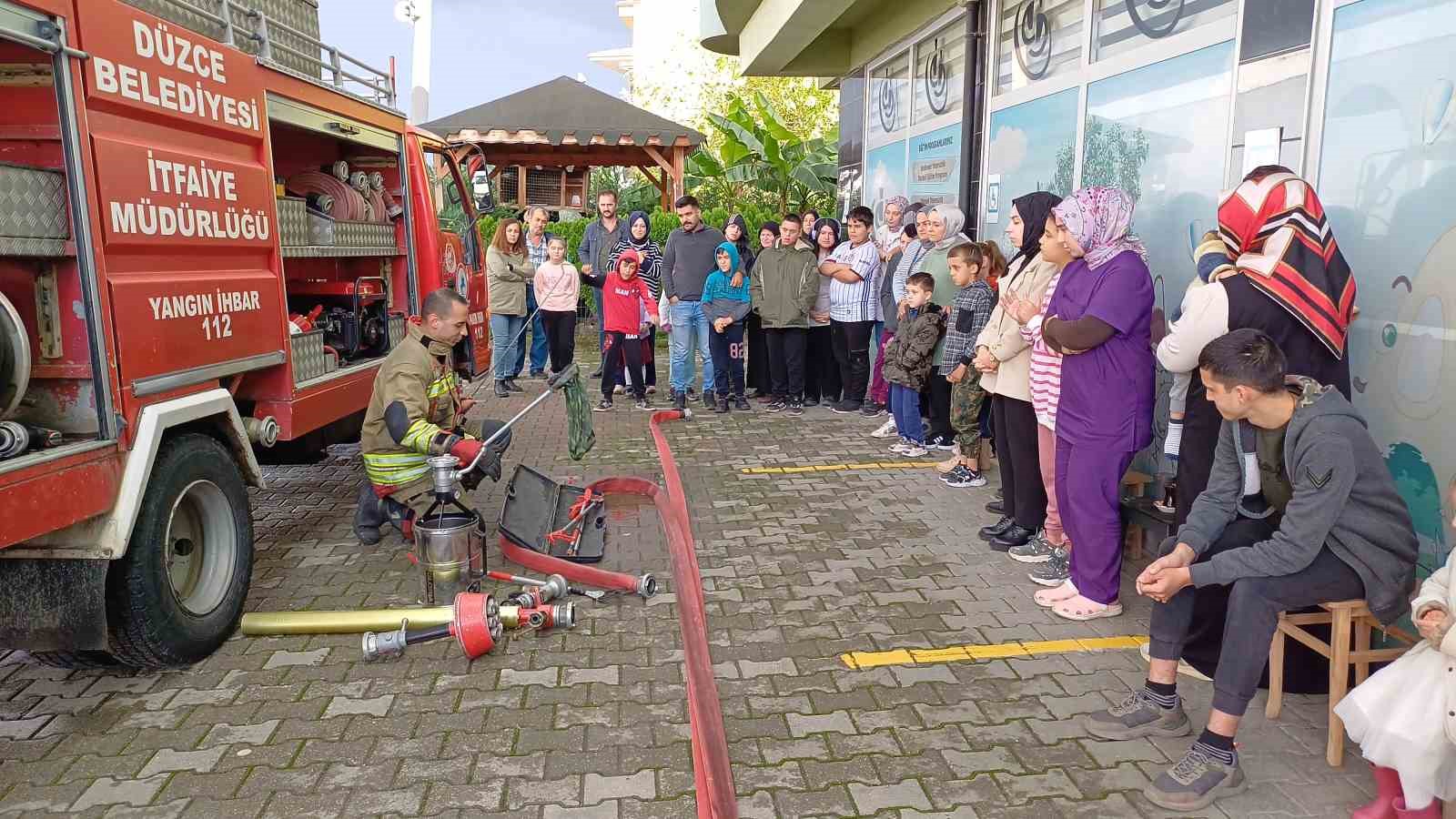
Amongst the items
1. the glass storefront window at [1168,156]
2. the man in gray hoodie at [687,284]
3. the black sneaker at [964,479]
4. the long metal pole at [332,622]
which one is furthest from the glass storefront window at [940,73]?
the long metal pole at [332,622]

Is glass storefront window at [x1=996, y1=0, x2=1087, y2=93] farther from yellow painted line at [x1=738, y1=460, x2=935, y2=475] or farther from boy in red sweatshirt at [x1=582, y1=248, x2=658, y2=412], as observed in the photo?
boy in red sweatshirt at [x1=582, y1=248, x2=658, y2=412]

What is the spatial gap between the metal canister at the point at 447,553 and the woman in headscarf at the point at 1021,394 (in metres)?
2.79

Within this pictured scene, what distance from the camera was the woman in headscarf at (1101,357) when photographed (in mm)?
4285

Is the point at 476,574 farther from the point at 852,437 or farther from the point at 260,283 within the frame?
the point at 852,437

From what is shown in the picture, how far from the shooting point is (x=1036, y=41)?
756 cm

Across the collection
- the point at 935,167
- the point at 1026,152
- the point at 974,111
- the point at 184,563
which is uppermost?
the point at 974,111

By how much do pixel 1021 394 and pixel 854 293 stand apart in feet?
13.1

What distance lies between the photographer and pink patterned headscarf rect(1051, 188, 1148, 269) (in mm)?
4309

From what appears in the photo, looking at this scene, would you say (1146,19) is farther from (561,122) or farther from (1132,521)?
(561,122)

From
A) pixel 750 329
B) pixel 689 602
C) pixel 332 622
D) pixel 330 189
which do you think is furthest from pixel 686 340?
pixel 332 622

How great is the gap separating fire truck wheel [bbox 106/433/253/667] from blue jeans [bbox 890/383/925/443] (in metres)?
5.06

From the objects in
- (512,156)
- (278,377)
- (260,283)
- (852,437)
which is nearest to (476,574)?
(278,377)

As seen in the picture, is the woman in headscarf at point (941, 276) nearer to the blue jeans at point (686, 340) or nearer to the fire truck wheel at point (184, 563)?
the blue jeans at point (686, 340)

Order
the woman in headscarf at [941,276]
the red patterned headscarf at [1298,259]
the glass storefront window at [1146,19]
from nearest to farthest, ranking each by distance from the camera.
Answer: the red patterned headscarf at [1298,259] → the glass storefront window at [1146,19] → the woman in headscarf at [941,276]
